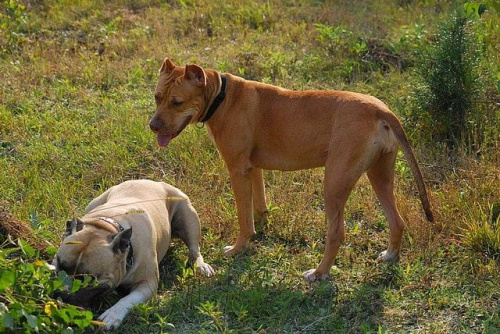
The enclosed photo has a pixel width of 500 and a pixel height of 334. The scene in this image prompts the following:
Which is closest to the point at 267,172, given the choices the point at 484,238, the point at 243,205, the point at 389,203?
the point at 243,205

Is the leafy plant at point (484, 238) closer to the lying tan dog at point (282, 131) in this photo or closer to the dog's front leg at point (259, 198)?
the lying tan dog at point (282, 131)

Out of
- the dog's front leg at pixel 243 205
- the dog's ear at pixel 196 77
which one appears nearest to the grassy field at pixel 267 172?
the dog's front leg at pixel 243 205

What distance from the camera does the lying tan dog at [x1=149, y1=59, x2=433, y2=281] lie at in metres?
5.90

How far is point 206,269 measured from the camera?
20.2ft

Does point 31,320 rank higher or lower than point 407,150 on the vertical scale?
lower

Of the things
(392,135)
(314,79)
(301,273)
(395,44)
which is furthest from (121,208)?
(395,44)

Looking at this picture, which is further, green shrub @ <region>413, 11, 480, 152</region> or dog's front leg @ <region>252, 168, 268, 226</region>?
green shrub @ <region>413, 11, 480, 152</region>

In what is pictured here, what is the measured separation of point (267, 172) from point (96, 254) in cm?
286

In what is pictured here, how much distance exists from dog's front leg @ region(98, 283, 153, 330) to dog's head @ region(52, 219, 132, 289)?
0.45ft

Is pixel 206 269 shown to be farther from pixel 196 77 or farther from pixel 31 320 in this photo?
pixel 31 320

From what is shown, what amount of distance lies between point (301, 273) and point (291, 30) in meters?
6.15

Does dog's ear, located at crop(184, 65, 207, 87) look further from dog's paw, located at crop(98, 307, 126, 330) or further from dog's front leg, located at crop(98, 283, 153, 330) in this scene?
dog's paw, located at crop(98, 307, 126, 330)

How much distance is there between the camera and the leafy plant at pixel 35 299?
4.53 metres

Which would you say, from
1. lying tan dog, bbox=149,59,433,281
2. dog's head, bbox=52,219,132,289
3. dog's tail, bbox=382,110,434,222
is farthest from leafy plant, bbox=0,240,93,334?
dog's tail, bbox=382,110,434,222
